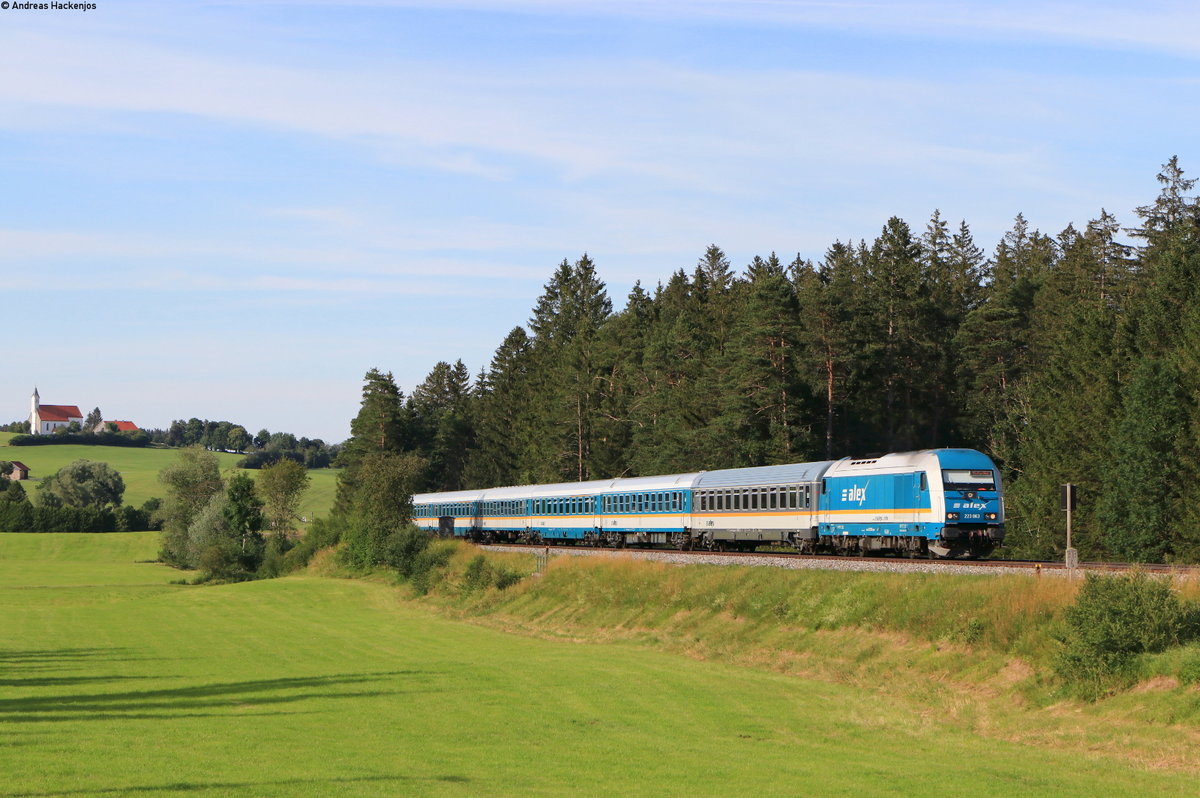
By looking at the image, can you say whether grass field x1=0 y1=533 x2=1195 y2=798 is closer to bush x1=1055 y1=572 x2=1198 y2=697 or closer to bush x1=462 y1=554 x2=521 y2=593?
bush x1=1055 y1=572 x2=1198 y2=697

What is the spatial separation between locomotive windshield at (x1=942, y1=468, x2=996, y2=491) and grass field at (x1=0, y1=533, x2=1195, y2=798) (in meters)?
10.7

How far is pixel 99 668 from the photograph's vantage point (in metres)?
43.2

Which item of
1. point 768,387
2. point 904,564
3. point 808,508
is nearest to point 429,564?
point 768,387

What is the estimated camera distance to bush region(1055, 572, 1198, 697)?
2647 centimetres

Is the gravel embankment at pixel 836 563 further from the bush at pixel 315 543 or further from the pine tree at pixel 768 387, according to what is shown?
the bush at pixel 315 543

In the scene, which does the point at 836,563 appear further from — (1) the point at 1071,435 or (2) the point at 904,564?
(1) the point at 1071,435

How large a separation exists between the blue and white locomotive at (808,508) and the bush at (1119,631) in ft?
45.3

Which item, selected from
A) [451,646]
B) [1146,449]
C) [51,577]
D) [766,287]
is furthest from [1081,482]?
[51,577]

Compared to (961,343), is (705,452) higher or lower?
lower

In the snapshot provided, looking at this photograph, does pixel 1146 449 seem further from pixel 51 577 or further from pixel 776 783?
pixel 51 577

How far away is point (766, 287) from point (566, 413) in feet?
137

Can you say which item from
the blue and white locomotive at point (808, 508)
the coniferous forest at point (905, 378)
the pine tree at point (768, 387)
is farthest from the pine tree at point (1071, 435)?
the blue and white locomotive at point (808, 508)

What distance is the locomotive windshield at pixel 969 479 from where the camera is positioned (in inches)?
1638

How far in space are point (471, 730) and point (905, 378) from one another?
66449 millimetres
